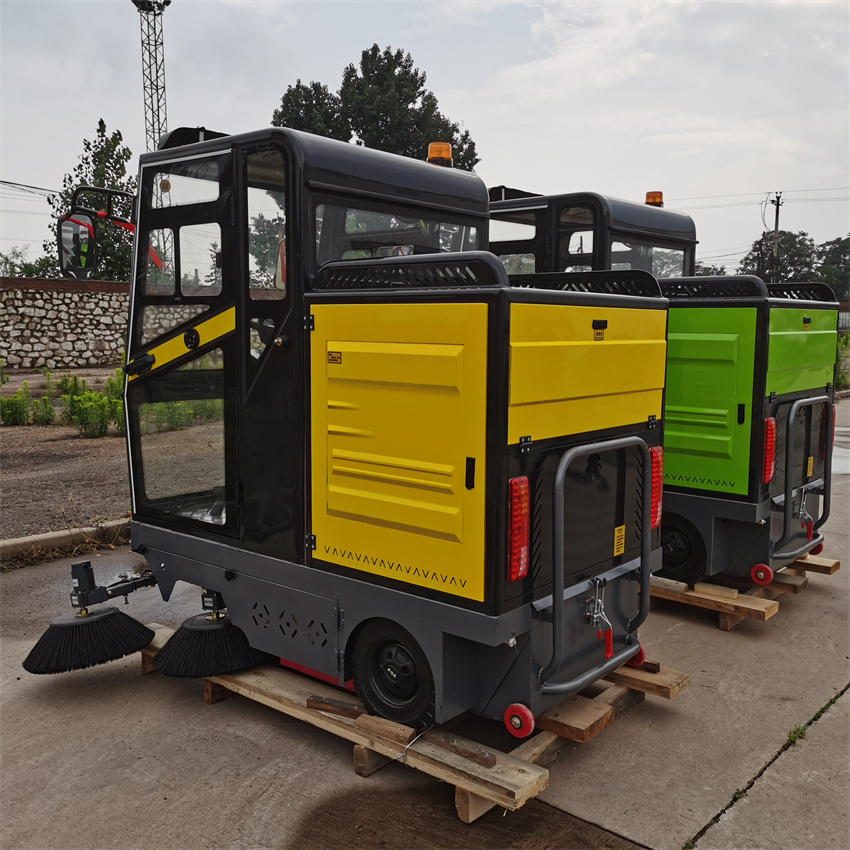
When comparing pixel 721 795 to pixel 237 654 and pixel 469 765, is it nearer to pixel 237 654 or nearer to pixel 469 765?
pixel 469 765

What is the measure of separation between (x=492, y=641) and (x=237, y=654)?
1579mm

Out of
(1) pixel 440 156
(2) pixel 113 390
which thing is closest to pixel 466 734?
(1) pixel 440 156

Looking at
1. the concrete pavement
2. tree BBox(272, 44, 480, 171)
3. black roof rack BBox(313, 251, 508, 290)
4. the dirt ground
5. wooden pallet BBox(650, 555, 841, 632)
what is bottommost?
the concrete pavement

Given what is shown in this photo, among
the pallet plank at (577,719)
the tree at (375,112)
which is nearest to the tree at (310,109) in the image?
the tree at (375,112)

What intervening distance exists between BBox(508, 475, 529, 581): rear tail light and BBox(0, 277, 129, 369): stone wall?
17546 millimetres

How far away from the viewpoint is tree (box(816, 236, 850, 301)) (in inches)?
2068

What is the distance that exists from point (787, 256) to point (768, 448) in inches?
2140

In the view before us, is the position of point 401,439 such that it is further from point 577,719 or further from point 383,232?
point 577,719

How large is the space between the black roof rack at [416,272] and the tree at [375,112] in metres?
29.7

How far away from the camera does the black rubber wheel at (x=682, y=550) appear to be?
557cm

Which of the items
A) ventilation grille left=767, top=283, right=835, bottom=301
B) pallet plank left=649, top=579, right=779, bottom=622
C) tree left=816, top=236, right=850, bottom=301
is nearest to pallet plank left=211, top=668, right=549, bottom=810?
pallet plank left=649, top=579, right=779, bottom=622

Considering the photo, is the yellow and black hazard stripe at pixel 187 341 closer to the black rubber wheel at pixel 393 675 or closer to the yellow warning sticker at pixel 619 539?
the black rubber wheel at pixel 393 675

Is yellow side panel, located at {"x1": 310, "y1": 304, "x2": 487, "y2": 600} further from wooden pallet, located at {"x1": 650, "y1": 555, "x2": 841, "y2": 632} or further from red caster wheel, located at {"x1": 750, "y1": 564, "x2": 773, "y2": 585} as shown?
red caster wheel, located at {"x1": 750, "y1": 564, "x2": 773, "y2": 585}

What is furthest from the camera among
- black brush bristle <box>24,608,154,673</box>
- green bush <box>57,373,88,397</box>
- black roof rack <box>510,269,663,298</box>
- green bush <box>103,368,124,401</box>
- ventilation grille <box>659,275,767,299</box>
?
green bush <box>57,373,88,397</box>
